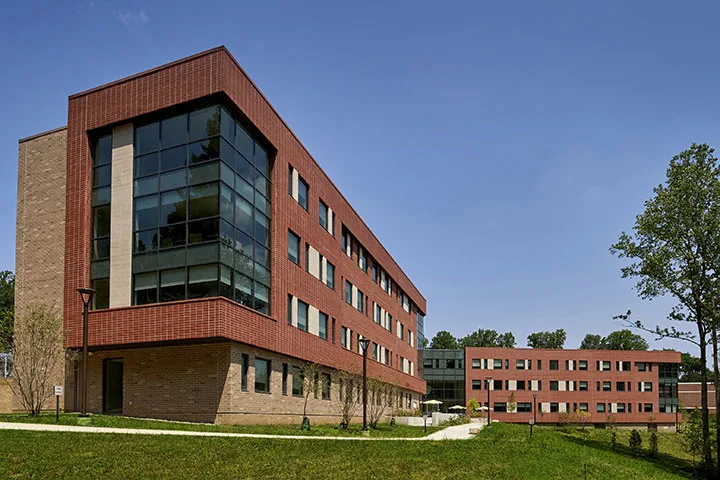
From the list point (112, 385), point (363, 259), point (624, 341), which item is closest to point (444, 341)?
point (624, 341)

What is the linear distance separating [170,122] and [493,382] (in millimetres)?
76406

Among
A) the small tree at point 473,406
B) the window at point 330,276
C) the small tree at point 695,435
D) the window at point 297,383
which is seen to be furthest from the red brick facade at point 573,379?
the window at point 297,383

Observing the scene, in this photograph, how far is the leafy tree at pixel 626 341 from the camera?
153m

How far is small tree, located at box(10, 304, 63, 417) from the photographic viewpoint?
26641mm

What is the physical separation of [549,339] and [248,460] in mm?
144993

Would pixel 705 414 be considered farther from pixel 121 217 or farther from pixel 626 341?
pixel 626 341

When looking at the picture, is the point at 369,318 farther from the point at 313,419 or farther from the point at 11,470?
the point at 11,470

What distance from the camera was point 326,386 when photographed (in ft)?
130

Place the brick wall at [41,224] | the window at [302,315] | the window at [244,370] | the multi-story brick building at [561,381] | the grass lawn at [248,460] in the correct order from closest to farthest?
the grass lawn at [248,460]
the window at [244,370]
the brick wall at [41,224]
the window at [302,315]
the multi-story brick building at [561,381]

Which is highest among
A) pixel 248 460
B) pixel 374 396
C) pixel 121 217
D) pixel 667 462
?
pixel 121 217

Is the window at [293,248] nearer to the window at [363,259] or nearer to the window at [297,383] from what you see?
the window at [297,383]

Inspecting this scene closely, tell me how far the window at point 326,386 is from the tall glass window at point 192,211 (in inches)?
447

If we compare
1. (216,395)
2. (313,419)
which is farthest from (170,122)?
(313,419)

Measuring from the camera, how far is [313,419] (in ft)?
120
